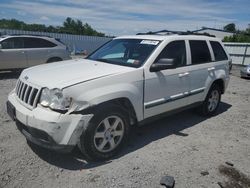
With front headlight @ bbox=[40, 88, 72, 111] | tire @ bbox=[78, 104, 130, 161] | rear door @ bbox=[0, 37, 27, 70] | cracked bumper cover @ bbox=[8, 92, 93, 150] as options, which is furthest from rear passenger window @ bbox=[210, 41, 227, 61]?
rear door @ bbox=[0, 37, 27, 70]

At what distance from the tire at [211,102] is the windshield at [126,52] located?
2.13 metres

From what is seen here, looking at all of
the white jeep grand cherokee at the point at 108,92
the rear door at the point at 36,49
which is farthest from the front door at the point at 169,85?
the rear door at the point at 36,49

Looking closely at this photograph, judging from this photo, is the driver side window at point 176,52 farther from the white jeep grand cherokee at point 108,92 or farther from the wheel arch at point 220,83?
the wheel arch at point 220,83

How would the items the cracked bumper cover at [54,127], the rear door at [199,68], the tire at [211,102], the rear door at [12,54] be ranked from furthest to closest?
1. the rear door at [12,54]
2. the tire at [211,102]
3. the rear door at [199,68]
4. the cracked bumper cover at [54,127]

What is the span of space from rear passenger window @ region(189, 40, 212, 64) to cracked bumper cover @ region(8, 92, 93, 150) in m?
2.83

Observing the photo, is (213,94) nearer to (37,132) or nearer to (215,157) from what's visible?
(215,157)

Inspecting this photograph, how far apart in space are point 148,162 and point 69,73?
1737 mm

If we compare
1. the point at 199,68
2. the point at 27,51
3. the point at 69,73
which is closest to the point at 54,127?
the point at 69,73

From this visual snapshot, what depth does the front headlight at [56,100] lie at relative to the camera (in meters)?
3.31

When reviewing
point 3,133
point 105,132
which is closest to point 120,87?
point 105,132

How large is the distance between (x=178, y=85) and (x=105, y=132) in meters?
1.79

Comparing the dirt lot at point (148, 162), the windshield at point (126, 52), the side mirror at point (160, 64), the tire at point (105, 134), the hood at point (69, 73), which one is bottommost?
the dirt lot at point (148, 162)

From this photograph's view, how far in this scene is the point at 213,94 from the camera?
6.18 m

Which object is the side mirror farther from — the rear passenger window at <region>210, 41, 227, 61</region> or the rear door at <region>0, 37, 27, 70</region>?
the rear door at <region>0, 37, 27, 70</region>
